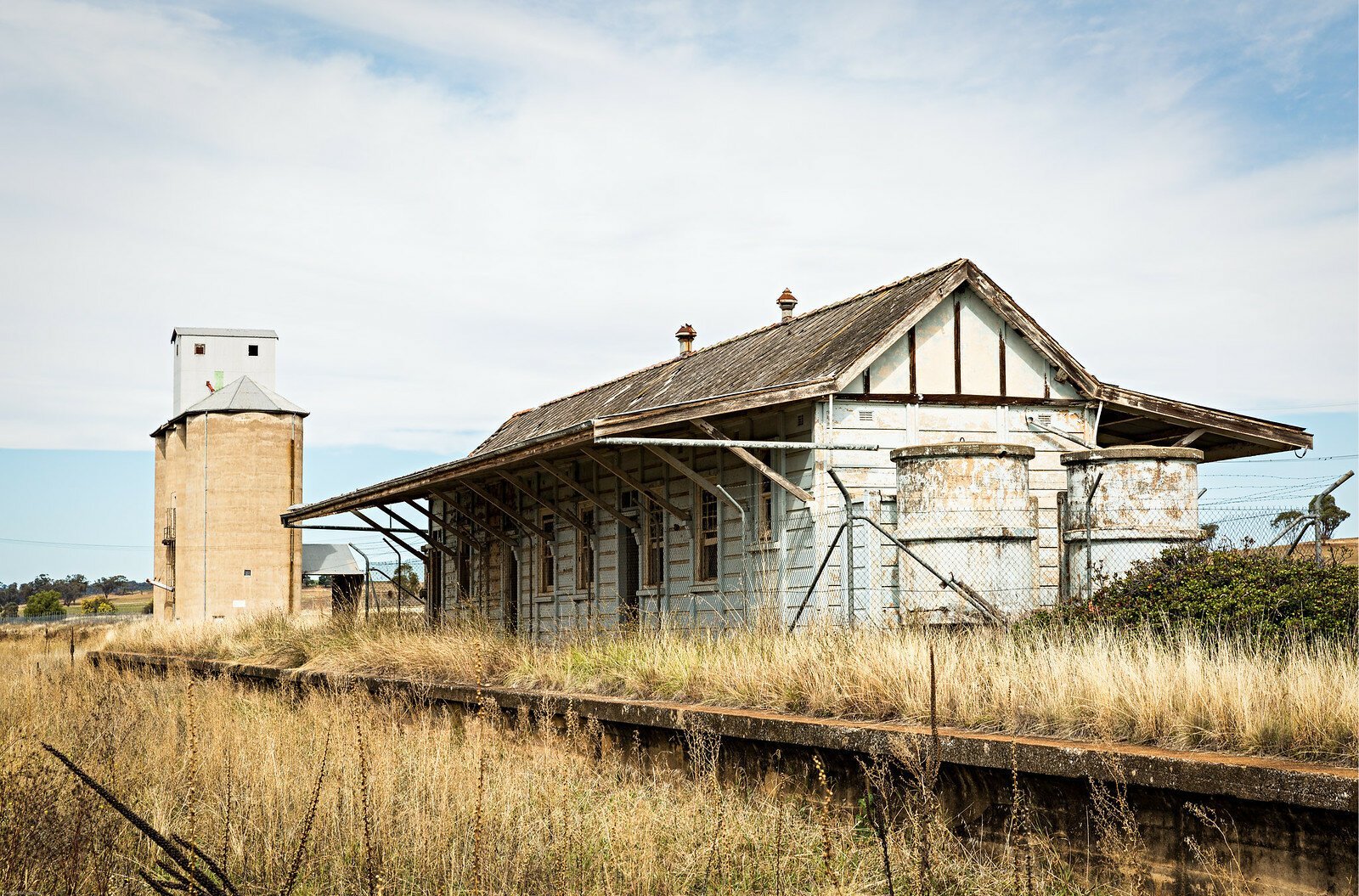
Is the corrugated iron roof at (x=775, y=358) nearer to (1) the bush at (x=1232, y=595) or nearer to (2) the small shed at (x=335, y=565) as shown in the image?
(1) the bush at (x=1232, y=595)

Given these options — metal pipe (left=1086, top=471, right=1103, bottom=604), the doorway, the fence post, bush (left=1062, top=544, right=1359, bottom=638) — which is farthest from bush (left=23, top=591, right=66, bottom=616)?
bush (left=1062, top=544, right=1359, bottom=638)

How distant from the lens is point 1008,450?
13.7m

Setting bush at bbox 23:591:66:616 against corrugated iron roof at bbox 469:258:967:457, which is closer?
corrugated iron roof at bbox 469:258:967:457

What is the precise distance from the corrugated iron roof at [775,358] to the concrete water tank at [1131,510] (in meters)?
3.17

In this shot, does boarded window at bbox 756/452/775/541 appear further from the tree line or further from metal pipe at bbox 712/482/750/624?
the tree line

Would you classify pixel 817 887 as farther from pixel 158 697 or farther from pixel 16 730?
pixel 158 697

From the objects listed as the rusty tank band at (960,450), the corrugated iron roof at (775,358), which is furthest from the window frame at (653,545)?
the rusty tank band at (960,450)

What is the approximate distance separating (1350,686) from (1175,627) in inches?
185

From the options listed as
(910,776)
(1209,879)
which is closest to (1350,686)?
(1209,879)

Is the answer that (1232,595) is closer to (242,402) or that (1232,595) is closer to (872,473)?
(872,473)

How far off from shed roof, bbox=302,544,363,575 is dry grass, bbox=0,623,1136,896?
3534 centimetres

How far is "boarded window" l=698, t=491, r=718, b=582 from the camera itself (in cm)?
1733

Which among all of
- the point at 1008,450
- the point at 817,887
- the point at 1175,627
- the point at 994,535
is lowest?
the point at 817,887

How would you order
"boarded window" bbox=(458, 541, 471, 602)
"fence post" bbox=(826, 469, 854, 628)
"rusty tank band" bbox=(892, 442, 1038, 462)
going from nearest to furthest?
"fence post" bbox=(826, 469, 854, 628) → "rusty tank band" bbox=(892, 442, 1038, 462) → "boarded window" bbox=(458, 541, 471, 602)
